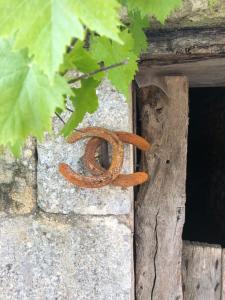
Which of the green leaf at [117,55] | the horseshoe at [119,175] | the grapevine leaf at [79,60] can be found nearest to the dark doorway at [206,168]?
the horseshoe at [119,175]

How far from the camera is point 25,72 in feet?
2.61

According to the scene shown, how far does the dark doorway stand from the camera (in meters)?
2.75

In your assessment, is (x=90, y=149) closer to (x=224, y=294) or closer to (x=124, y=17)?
(x=124, y=17)

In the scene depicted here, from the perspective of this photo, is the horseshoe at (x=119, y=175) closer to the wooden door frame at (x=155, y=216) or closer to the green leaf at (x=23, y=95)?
the wooden door frame at (x=155, y=216)

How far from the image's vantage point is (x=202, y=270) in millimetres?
1839

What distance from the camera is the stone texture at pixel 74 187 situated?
1572mm

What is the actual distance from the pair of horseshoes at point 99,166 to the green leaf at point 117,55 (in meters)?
0.40

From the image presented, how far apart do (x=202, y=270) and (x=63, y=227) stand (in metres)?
0.55

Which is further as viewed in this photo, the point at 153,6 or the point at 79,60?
the point at 153,6

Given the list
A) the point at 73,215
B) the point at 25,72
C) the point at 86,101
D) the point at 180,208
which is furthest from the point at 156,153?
the point at 25,72

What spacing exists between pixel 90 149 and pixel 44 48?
865 mm

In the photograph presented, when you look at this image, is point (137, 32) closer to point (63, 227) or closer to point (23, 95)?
point (23, 95)

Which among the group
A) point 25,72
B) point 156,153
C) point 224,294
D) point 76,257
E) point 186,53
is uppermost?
point 186,53

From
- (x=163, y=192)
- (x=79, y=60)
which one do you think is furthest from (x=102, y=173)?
(x=79, y=60)
